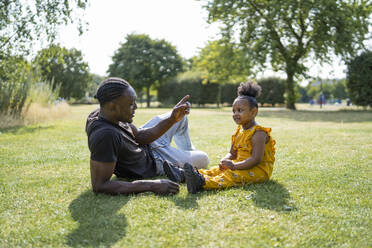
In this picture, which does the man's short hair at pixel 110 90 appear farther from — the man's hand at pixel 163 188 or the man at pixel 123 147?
the man's hand at pixel 163 188

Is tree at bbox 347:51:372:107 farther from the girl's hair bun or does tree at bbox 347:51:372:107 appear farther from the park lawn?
the girl's hair bun

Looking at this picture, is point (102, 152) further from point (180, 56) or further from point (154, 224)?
point (180, 56)

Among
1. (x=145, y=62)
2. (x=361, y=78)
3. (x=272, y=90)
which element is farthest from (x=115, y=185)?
(x=145, y=62)

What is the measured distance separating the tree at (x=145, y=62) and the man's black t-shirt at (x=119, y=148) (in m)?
42.1

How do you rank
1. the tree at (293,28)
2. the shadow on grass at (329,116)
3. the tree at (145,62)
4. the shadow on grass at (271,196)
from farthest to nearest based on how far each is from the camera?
the tree at (145,62) < the tree at (293,28) < the shadow on grass at (329,116) < the shadow on grass at (271,196)

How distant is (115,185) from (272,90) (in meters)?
33.2

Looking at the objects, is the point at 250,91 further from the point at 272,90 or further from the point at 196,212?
the point at 272,90

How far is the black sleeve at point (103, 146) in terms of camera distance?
135 inches

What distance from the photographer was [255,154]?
13.2 feet

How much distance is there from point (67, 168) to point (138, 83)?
1677 inches

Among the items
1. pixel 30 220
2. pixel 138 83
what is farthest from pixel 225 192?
pixel 138 83

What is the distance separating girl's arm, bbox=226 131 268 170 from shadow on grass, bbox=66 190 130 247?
142cm

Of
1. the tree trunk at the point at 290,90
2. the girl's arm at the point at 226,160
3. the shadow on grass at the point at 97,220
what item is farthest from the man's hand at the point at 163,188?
the tree trunk at the point at 290,90

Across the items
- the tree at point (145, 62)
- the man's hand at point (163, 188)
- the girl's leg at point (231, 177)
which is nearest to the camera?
the man's hand at point (163, 188)
